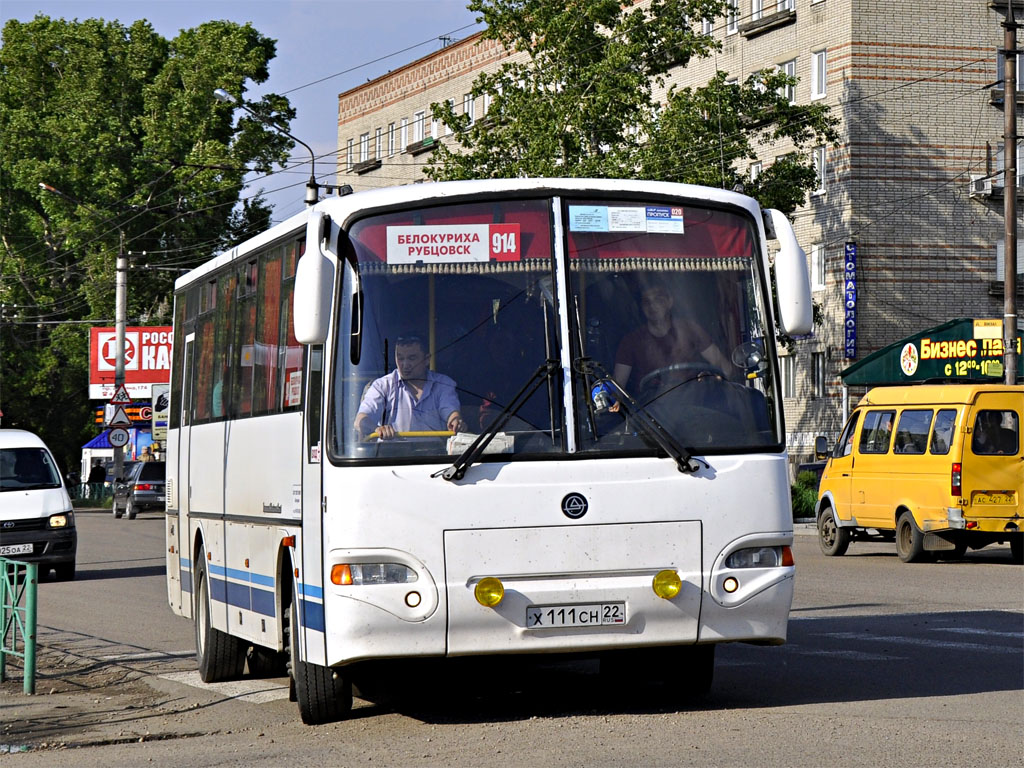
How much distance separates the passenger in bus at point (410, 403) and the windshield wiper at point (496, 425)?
5.4 inches

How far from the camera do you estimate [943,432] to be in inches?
939

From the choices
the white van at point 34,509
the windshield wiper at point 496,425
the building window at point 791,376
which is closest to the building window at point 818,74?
the building window at point 791,376

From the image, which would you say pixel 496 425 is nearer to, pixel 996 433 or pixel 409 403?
pixel 409 403

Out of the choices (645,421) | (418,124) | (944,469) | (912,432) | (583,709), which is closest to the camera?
(645,421)

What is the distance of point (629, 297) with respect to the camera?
31.3ft

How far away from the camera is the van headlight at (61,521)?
24.4m

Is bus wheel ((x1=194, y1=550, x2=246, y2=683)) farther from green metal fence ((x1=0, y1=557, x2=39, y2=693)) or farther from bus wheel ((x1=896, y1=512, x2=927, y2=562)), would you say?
bus wheel ((x1=896, y1=512, x2=927, y2=562))

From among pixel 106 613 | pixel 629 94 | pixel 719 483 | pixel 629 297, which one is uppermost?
pixel 629 94

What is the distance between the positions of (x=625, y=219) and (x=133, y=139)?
59210 mm

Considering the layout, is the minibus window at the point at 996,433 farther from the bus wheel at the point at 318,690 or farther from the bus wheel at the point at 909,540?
the bus wheel at the point at 318,690

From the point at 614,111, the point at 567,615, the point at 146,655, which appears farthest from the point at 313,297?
the point at 614,111

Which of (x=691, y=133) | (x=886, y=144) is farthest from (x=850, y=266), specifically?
(x=691, y=133)

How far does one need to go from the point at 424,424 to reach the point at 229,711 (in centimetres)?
282

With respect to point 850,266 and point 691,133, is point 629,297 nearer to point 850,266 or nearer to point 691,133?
point 691,133
